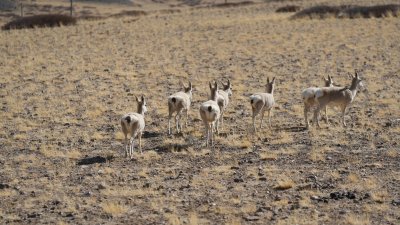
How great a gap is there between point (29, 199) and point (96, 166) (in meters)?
2.53

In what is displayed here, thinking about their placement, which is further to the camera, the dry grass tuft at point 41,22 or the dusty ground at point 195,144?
the dry grass tuft at point 41,22

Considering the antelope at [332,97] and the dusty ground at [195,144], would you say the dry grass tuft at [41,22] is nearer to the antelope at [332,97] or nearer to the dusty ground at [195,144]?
the dusty ground at [195,144]

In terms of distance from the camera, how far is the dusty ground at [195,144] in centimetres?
1138

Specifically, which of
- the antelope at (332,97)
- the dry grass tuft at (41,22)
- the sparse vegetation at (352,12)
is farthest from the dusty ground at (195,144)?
the dry grass tuft at (41,22)

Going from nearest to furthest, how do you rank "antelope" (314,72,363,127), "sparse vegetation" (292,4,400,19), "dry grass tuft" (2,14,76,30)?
"antelope" (314,72,363,127), "sparse vegetation" (292,4,400,19), "dry grass tuft" (2,14,76,30)

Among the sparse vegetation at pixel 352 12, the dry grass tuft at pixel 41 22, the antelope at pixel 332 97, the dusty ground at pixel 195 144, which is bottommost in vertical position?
the dusty ground at pixel 195 144

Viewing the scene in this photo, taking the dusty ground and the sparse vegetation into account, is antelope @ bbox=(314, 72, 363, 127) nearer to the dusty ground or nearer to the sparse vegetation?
the dusty ground

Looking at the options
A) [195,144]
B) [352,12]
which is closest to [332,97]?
[195,144]

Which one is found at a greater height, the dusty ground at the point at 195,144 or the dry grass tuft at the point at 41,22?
the dry grass tuft at the point at 41,22

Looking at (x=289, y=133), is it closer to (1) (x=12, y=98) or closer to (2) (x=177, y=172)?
(2) (x=177, y=172)

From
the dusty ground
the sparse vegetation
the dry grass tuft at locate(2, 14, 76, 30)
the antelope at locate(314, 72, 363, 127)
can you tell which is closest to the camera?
the dusty ground

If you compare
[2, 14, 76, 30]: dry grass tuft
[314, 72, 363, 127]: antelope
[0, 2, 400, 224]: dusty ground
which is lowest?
[0, 2, 400, 224]: dusty ground

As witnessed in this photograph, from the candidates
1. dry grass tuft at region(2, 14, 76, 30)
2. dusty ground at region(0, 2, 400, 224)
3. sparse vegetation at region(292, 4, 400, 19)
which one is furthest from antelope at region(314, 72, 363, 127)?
dry grass tuft at region(2, 14, 76, 30)

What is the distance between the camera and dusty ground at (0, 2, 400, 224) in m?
11.4
